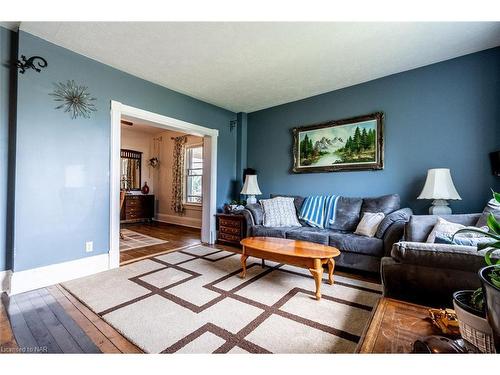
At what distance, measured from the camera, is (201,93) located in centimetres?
373

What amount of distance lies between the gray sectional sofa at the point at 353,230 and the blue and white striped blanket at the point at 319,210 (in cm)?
8

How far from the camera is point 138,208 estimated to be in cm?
613

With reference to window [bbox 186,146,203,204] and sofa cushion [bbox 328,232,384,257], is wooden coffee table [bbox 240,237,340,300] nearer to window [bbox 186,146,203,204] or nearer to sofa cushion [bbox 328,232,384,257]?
sofa cushion [bbox 328,232,384,257]

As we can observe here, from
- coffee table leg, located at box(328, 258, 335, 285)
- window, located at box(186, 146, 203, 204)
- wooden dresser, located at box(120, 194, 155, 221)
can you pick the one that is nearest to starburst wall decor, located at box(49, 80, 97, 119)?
coffee table leg, located at box(328, 258, 335, 285)

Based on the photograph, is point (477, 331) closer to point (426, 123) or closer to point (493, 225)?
point (493, 225)

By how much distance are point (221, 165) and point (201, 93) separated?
4.40 ft

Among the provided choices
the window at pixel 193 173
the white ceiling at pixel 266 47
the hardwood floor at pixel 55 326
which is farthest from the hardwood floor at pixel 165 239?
the white ceiling at pixel 266 47

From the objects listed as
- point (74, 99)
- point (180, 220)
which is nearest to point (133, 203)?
point (180, 220)

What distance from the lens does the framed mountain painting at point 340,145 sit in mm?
3303

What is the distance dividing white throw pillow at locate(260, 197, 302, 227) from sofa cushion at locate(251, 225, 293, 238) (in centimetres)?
15

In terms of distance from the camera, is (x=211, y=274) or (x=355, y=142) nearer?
(x=211, y=274)

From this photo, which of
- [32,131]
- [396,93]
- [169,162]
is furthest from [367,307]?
[169,162]

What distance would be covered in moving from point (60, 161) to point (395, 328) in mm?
3253
